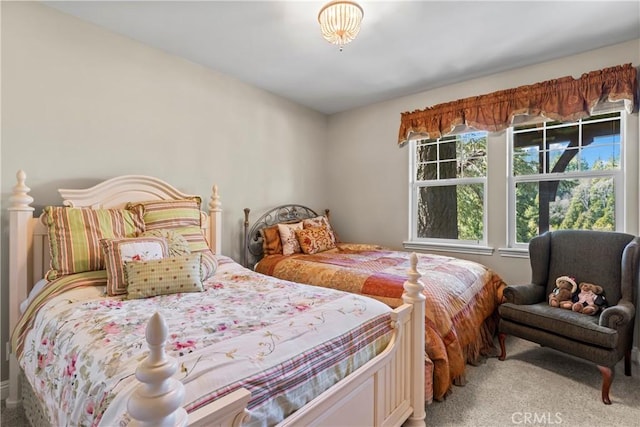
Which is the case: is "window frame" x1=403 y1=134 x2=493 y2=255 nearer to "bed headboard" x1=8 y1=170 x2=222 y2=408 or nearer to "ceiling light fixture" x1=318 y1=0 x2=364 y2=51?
"ceiling light fixture" x1=318 y1=0 x2=364 y2=51

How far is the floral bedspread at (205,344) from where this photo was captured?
2.81 ft

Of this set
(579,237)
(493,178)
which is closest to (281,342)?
(579,237)

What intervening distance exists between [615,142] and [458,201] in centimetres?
133

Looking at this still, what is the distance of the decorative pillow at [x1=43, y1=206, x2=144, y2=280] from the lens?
1698 millimetres

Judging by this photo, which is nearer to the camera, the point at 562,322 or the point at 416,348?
the point at 416,348

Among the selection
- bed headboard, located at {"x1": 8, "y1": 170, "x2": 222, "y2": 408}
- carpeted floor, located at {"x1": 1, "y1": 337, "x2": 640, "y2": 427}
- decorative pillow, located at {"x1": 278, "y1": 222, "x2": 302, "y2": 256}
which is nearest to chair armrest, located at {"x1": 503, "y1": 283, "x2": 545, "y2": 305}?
carpeted floor, located at {"x1": 1, "y1": 337, "x2": 640, "y2": 427}

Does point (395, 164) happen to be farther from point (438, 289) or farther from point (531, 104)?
point (438, 289)

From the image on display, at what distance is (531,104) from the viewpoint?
9.14 feet

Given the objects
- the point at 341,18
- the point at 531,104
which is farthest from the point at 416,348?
the point at 531,104

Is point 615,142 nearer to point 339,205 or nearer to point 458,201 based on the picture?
point 458,201

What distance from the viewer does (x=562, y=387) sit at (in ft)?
6.61

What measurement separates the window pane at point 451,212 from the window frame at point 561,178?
10.7 inches

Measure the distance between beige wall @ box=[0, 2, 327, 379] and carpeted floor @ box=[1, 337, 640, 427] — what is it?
4.92 feet

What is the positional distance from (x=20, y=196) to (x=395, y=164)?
10.8 ft
